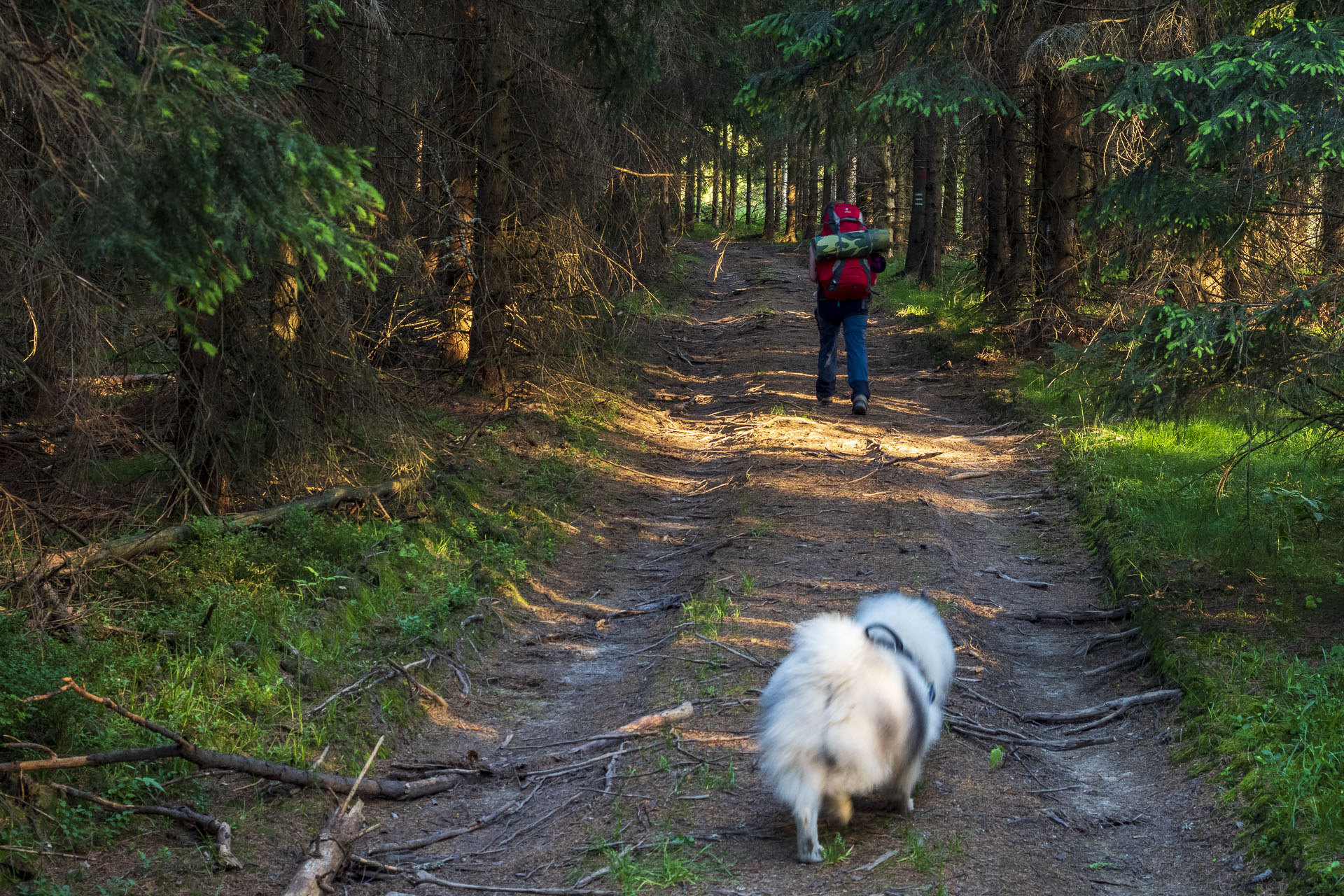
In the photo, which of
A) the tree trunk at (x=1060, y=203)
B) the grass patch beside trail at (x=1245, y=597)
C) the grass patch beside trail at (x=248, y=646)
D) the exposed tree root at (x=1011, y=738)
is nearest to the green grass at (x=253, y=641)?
the grass patch beside trail at (x=248, y=646)

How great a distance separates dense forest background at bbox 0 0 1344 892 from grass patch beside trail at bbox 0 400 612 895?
→ 18 cm

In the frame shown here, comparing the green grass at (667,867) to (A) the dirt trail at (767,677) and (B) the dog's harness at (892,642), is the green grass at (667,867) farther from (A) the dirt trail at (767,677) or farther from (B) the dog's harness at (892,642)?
(B) the dog's harness at (892,642)

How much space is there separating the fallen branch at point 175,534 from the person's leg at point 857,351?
602 centimetres

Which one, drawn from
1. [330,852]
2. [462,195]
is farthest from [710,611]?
[462,195]

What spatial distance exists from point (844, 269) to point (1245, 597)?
20.8ft

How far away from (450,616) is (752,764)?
10.2 ft

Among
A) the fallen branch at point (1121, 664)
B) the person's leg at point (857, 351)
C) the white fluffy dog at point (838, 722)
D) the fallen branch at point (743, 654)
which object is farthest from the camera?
the person's leg at point (857, 351)

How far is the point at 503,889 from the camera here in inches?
170

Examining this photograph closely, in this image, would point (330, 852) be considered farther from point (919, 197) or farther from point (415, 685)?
point (919, 197)

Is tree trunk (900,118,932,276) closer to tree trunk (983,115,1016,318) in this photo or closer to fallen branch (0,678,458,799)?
tree trunk (983,115,1016,318)

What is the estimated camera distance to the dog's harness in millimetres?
4359

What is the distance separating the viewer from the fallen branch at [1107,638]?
6773mm

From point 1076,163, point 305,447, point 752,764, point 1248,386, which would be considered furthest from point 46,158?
point 1076,163

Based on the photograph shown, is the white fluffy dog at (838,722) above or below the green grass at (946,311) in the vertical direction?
below
